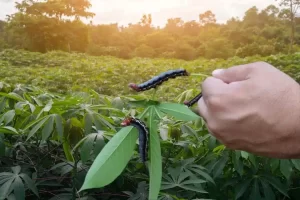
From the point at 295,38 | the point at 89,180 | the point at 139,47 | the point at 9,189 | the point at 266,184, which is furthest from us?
the point at 295,38

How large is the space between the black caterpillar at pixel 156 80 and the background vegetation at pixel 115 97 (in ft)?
0.05

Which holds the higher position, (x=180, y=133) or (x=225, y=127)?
(x=225, y=127)

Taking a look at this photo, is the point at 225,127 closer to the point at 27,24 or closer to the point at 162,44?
the point at 162,44

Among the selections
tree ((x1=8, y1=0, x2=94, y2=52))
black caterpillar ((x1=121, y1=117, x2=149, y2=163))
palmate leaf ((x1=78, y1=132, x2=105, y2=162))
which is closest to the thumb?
black caterpillar ((x1=121, y1=117, x2=149, y2=163))

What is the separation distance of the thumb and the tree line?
5.82 meters

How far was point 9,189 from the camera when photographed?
0.53m

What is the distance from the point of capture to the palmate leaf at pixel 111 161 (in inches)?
9.3

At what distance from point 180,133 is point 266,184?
0.16m

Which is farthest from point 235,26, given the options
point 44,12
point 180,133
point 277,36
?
point 180,133

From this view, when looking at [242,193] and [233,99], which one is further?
[242,193]

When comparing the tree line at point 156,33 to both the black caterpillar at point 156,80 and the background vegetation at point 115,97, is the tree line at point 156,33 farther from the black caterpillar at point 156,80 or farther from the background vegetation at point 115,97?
the black caterpillar at point 156,80

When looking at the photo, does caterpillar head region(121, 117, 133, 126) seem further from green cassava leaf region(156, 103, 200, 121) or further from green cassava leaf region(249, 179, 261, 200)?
green cassava leaf region(249, 179, 261, 200)

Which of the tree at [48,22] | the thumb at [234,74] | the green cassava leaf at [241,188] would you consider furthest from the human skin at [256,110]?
the tree at [48,22]

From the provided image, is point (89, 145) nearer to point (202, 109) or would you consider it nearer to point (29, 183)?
point (29, 183)
